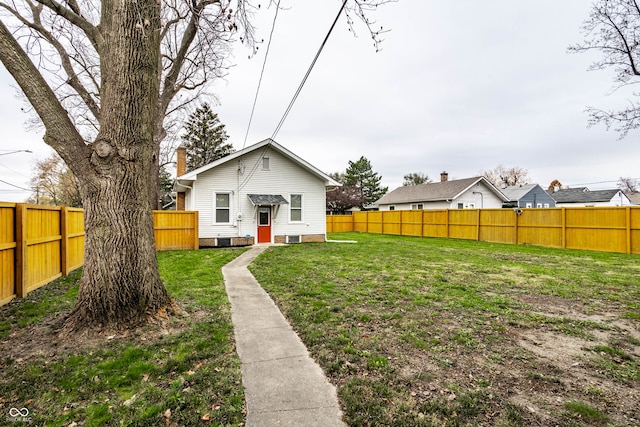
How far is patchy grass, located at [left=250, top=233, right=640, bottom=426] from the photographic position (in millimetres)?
2365

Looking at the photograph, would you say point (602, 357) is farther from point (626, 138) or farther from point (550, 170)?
point (550, 170)

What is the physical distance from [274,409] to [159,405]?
918 mm

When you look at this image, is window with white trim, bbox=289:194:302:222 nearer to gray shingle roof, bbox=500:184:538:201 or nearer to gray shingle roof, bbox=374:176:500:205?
gray shingle roof, bbox=374:176:500:205

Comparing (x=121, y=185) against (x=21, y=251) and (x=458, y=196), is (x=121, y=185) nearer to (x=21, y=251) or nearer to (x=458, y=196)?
(x=21, y=251)

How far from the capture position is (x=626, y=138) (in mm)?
11289

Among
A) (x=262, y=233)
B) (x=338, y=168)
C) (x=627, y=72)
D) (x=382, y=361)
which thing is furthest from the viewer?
(x=338, y=168)

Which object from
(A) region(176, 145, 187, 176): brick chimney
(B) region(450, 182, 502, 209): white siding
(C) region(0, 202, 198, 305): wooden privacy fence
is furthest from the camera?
(B) region(450, 182, 502, 209): white siding

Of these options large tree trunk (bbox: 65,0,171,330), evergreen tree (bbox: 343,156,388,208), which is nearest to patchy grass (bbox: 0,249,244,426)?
large tree trunk (bbox: 65,0,171,330)

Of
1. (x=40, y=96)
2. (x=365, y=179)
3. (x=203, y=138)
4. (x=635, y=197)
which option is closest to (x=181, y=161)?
(x=40, y=96)

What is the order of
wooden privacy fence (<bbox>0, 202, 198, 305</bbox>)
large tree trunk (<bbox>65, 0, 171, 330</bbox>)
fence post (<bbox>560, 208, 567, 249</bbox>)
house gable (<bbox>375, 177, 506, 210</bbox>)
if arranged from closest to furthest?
large tree trunk (<bbox>65, 0, 171, 330</bbox>)
wooden privacy fence (<bbox>0, 202, 198, 305</bbox>)
fence post (<bbox>560, 208, 567, 249</bbox>)
house gable (<bbox>375, 177, 506, 210</bbox>)

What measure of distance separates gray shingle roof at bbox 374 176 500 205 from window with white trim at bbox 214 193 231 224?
18.8m

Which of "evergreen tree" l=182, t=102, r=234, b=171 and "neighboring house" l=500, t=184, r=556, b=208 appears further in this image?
"evergreen tree" l=182, t=102, r=234, b=171

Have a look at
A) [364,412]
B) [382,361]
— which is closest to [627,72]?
[382,361]

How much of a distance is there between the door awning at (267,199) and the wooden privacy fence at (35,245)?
704cm
